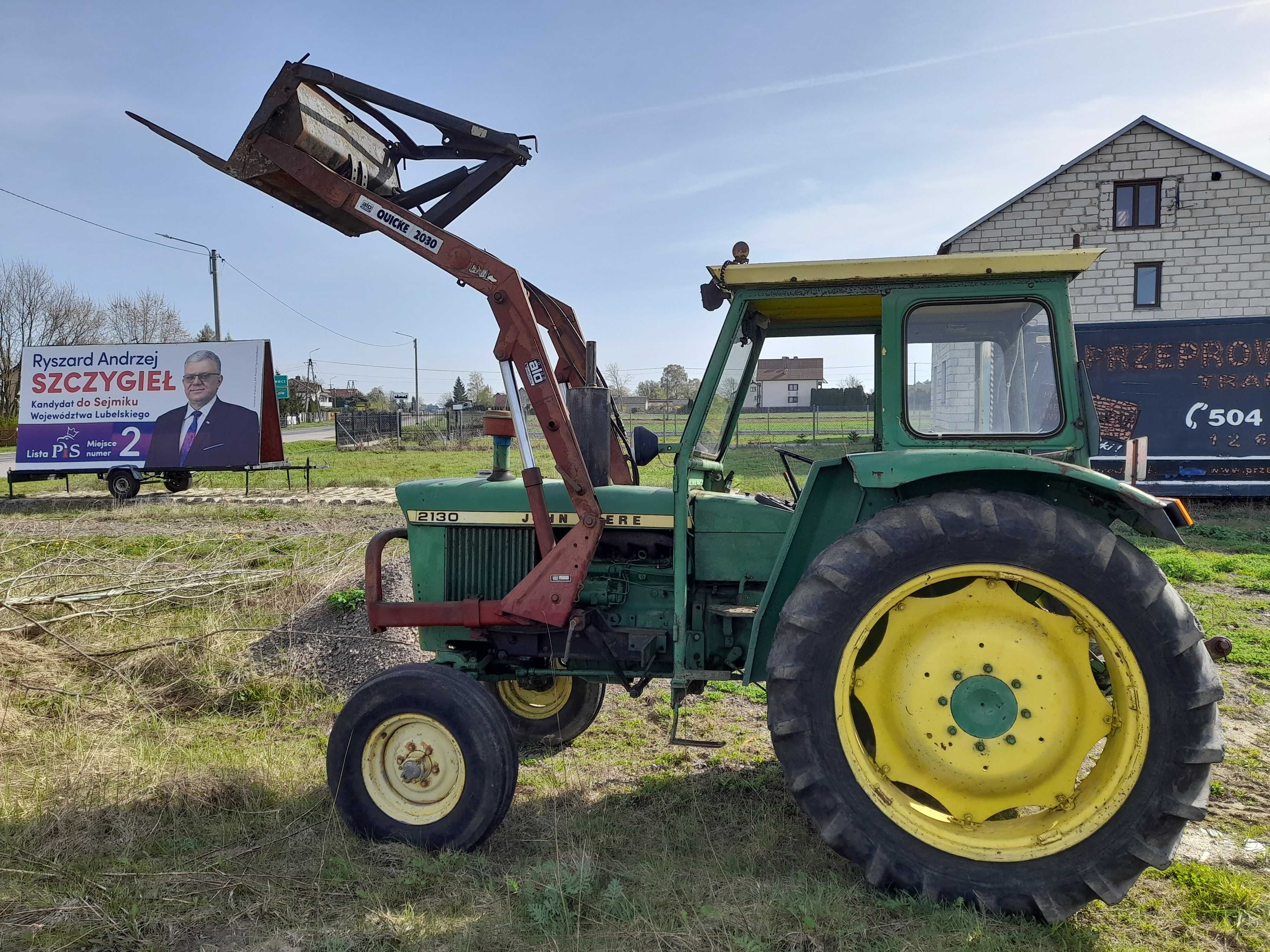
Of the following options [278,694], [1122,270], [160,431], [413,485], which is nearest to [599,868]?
[413,485]

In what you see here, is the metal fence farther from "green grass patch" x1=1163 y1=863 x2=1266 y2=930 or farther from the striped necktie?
"green grass patch" x1=1163 y1=863 x2=1266 y2=930

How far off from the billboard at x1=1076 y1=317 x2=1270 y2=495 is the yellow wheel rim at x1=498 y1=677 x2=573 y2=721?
37.1 feet

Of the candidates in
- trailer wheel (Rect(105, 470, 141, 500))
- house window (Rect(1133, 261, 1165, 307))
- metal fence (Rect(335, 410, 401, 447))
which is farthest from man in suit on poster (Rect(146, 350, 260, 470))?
house window (Rect(1133, 261, 1165, 307))

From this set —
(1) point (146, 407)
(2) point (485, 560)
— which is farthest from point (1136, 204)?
(1) point (146, 407)

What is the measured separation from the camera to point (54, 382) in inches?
619

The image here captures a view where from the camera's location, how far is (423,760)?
11.4 ft

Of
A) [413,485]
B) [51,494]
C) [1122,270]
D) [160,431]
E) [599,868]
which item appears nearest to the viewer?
[599,868]

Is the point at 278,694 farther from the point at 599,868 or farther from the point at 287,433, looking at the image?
the point at 287,433

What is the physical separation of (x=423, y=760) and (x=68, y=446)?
15856 millimetres

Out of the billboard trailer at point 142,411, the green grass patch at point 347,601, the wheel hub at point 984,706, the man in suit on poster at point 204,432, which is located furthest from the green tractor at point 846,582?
the billboard trailer at point 142,411

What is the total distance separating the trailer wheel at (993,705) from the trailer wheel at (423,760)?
48.4 inches

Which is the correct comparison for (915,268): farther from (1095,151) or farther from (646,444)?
(1095,151)

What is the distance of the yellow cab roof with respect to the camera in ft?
10.3

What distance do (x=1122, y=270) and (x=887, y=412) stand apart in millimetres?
18945
